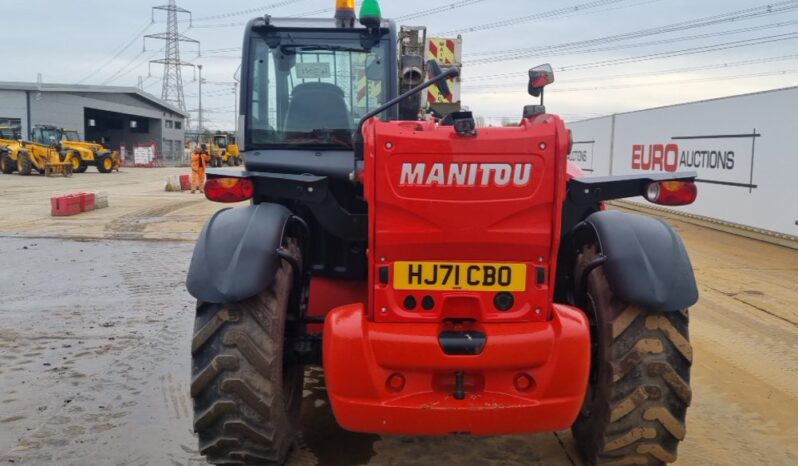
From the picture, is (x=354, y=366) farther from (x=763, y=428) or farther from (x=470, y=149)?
(x=763, y=428)

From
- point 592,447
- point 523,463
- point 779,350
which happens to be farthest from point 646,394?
point 779,350

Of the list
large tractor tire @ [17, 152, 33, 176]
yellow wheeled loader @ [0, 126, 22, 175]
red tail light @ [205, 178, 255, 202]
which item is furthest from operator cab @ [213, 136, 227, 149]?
red tail light @ [205, 178, 255, 202]

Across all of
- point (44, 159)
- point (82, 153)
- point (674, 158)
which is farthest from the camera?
point (82, 153)

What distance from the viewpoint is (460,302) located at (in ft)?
9.26

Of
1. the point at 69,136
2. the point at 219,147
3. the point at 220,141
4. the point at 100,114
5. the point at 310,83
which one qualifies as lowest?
the point at 310,83

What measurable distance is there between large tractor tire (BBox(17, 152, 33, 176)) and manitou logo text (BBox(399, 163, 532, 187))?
35.4 metres

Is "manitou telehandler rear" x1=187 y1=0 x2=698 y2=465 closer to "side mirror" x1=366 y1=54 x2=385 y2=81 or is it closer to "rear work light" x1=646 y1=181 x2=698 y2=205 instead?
"rear work light" x1=646 y1=181 x2=698 y2=205

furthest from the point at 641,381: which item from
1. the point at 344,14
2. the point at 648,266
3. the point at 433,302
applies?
the point at 344,14

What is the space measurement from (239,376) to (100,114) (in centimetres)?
6100

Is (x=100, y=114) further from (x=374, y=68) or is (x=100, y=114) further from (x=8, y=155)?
(x=374, y=68)

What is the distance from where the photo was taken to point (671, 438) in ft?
10.0

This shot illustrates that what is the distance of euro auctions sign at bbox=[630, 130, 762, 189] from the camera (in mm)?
12305

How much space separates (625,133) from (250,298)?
16777 mm

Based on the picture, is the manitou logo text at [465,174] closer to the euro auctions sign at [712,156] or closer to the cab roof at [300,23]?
the cab roof at [300,23]
